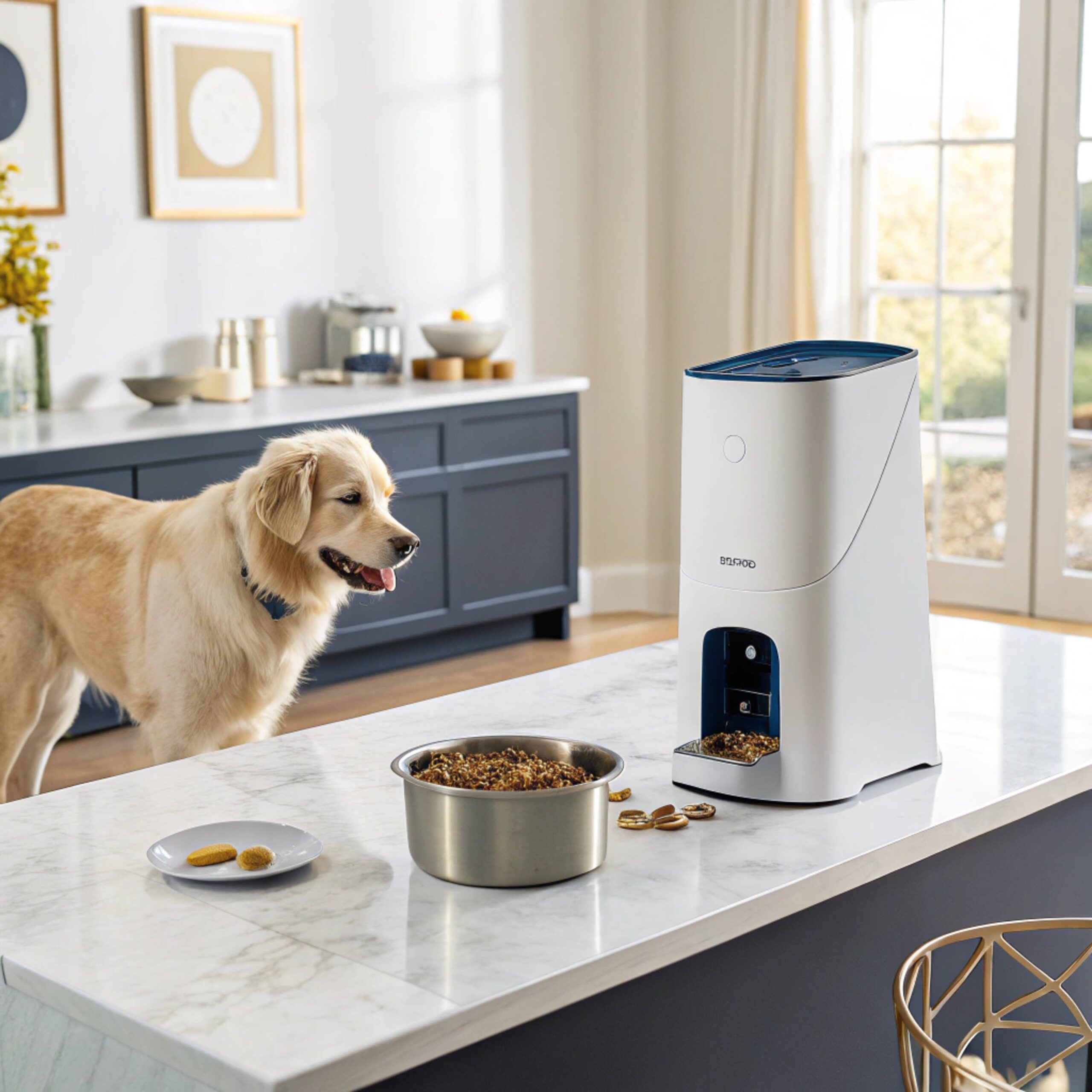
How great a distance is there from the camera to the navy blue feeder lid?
4.99ft

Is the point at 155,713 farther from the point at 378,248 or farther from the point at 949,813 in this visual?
the point at 378,248

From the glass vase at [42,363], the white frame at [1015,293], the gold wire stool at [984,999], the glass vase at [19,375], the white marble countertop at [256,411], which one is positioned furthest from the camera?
the white frame at [1015,293]

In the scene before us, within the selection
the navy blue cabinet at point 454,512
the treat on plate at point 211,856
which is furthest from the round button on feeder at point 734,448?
the navy blue cabinet at point 454,512

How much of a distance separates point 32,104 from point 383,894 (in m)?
3.64

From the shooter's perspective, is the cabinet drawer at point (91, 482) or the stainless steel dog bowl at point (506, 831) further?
the cabinet drawer at point (91, 482)

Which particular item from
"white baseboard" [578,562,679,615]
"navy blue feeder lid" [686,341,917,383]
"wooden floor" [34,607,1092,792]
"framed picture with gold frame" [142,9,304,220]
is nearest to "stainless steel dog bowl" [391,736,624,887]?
"navy blue feeder lid" [686,341,917,383]

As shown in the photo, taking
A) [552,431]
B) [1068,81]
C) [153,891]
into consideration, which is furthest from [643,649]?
[1068,81]

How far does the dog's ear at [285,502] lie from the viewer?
7.37 feet

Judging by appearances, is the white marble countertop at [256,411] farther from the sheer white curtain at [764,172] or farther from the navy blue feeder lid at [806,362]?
the navy blue feeder lid at [806,362]

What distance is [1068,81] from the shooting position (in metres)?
5.05

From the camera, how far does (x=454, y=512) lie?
4.74 m

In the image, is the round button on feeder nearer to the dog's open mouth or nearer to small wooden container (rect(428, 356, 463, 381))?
the dog's open mouth

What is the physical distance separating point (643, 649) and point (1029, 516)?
11.5 feet

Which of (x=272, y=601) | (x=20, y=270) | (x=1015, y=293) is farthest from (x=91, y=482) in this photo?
(x=1015, y=293)
